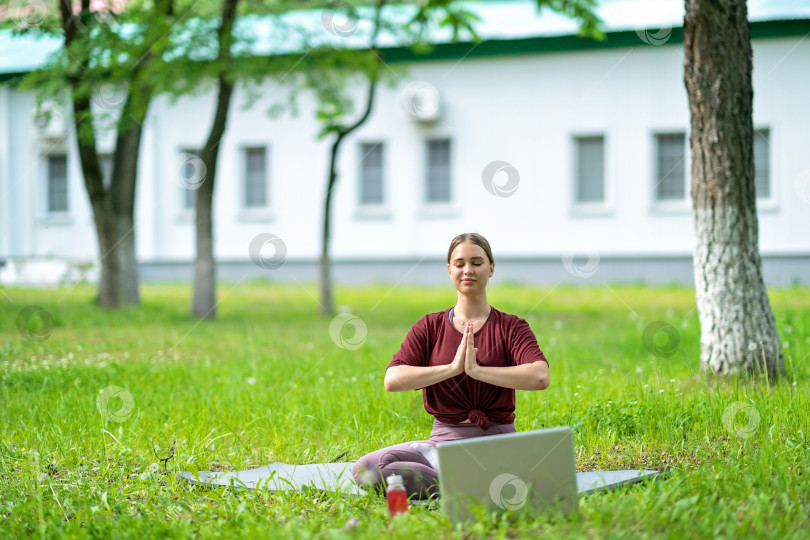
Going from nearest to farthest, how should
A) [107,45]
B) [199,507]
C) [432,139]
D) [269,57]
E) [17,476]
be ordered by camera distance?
[199,507]
[17,476]
[107,45]
[269,57]
[432,139]

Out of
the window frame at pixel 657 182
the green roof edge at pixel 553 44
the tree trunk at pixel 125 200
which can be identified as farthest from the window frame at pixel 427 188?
the tree trunk at pixel 125 200

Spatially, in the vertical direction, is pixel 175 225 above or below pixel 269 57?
below

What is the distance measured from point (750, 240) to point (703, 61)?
1.41m

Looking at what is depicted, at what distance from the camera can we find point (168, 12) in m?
12.1

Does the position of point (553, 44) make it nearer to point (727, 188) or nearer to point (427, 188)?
point (427, 188)

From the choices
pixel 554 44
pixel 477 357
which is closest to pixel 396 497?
pixel 477 357

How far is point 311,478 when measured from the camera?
4367 mm

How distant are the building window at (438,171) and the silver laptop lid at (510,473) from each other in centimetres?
1787

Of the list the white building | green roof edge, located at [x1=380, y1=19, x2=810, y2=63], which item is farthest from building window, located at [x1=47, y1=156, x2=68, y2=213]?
green roof edge, located at [x1=380, y1=19, x2=810, y2=63]

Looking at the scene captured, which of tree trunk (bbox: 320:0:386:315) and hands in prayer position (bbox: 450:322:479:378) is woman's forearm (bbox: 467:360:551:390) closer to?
hands in prayer position (bbox: 450:322:479:378)

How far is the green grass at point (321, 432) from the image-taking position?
3.54 m

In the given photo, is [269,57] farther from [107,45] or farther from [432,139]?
[432,139]

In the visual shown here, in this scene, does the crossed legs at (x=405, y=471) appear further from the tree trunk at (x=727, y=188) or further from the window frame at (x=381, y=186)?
the window frame at (x=381, y=186)

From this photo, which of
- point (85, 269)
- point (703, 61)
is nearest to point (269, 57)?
point (703, 61)
